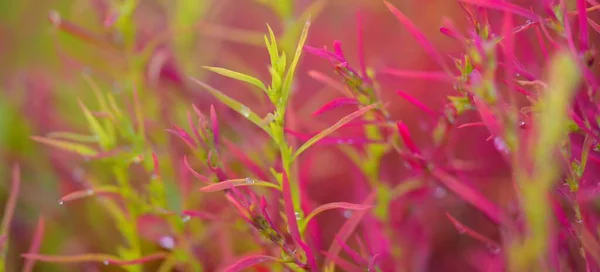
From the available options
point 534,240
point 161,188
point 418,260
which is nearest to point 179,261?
point 161,188

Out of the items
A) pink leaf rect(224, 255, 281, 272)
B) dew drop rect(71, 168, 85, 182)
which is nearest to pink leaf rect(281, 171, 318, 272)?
pink leaf rect(224, 255, 281, 272)

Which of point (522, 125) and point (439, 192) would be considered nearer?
point (522, 125)

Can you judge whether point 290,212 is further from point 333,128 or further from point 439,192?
point 439,192

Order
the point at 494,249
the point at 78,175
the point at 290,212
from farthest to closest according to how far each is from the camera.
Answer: the point at 78,175
the point at 494,249
the point at 290,212

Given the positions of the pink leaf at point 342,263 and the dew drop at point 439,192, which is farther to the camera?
the dew drop at point 439,192

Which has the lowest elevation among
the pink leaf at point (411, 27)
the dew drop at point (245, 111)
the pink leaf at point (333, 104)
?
the pink leaf at point (333, 104)

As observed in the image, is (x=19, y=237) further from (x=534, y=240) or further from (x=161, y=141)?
(x=534, y=240)

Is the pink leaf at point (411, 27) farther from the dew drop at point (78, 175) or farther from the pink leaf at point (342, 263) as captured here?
the dew drop at point (78, 175)

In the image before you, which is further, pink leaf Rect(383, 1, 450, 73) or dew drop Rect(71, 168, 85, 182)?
dew drop Rect(71, 168, 85, 182)

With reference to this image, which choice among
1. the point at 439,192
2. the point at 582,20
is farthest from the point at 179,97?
the point at 582,20

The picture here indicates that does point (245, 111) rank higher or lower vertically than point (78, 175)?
higher

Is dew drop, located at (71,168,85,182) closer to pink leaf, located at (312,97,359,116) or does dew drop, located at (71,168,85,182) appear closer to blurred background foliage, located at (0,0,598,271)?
blurred background foliage, located at (0,0,598,271)

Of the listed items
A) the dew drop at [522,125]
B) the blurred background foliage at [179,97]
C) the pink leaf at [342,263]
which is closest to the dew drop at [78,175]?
the blurred background foliage at [179,97]
